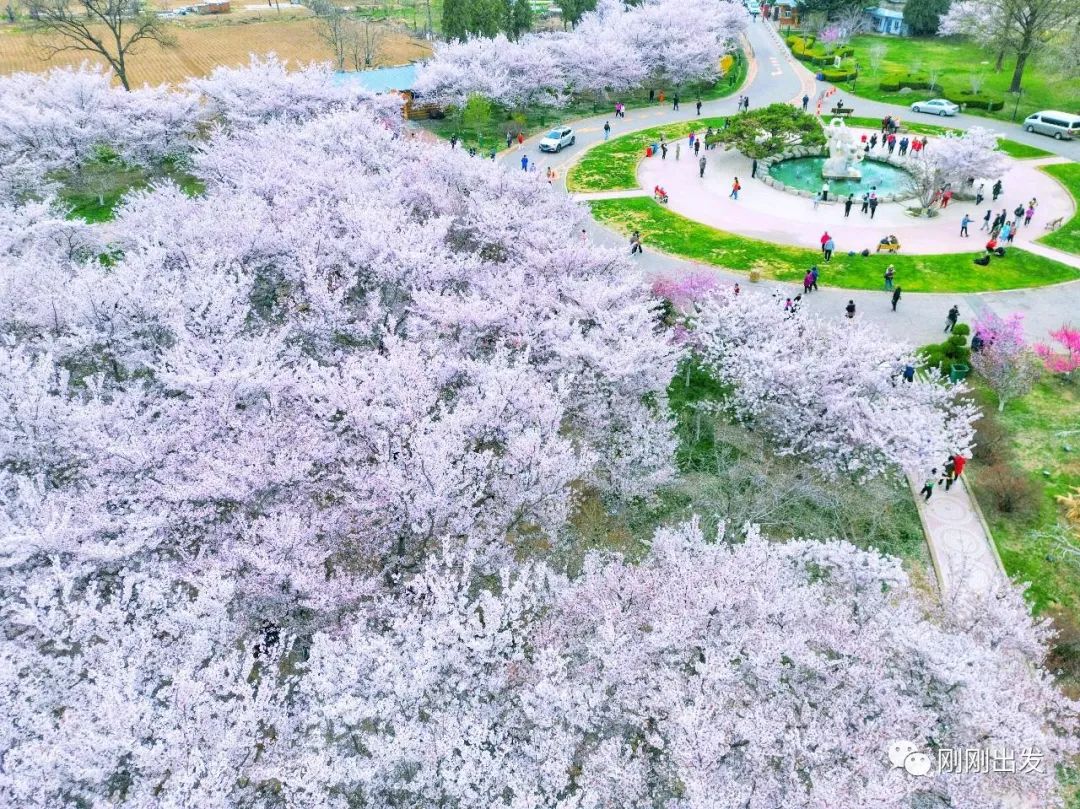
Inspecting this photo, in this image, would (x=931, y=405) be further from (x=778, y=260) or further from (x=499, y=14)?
(x=499, y=14)

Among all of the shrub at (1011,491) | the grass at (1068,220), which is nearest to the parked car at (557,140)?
the grass at (1068,220)

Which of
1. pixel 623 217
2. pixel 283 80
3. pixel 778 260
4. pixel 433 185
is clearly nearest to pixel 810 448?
pixel 778 260

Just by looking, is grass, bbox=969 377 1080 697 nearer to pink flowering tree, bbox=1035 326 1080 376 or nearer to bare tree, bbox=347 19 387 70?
pink flowering tree, bbox=1035 326 1080 376

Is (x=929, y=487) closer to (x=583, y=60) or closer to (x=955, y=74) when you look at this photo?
(x=583, y=60)

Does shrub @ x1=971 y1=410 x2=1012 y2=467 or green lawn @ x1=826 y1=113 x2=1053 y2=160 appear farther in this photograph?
green lawn @ x1=826 y1=113 x2=1053 y2=160

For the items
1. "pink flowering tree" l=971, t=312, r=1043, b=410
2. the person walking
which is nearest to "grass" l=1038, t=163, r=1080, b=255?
"pink flowering tree" l=971, t=312, r=1043, b=410
